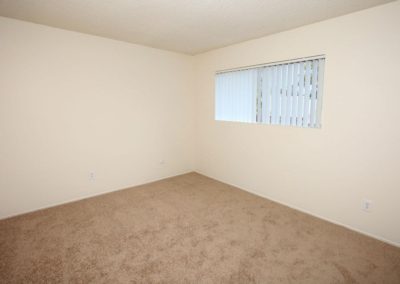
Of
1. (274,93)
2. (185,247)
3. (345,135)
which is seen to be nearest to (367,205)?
(345,135)

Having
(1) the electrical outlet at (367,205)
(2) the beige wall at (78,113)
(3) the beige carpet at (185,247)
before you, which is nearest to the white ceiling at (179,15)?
(2) the beige wall at (78,113)

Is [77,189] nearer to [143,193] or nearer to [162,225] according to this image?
[143,193]

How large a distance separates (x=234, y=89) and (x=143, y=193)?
7.56ft

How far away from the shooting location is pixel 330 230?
2.49m

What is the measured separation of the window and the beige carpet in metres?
1.28

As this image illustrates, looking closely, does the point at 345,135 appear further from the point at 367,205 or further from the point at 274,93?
the point at 274,93

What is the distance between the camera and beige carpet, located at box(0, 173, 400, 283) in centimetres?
183

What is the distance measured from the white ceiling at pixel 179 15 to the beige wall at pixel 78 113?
32cm

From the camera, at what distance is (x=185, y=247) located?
2195 mm

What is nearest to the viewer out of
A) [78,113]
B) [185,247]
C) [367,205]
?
[185,247]

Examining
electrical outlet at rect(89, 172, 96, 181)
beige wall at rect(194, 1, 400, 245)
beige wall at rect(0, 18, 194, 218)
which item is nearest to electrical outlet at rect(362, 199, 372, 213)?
beige wall at rect(194, 1, 400, 245)

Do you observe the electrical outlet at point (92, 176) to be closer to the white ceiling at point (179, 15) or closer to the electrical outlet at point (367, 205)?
the white ceiling at point (179, 15)

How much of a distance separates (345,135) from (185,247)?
6.96 feet

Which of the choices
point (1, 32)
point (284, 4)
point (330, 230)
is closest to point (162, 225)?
point (330, 230)
